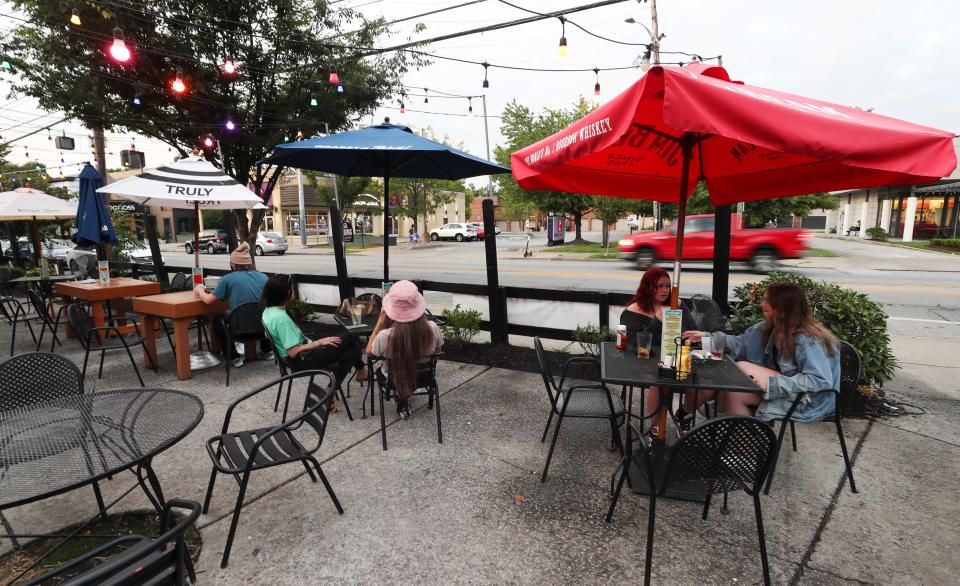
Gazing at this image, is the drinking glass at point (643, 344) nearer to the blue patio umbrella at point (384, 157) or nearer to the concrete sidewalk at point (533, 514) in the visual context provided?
the concrete sidewalk at point (533, 514)

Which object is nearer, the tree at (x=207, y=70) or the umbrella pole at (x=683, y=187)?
the umbrella pole at (x=683, y=187)

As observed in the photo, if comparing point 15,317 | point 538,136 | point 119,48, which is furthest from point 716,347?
point 538,136

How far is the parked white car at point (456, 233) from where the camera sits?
127 feet

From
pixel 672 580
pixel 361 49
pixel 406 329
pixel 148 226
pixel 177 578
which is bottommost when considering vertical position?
pixel 672 580

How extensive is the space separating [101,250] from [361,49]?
6363 millimetres

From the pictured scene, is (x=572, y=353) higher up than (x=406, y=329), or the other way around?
(x=406, y=329)

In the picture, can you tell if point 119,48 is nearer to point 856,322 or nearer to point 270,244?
point 856,322

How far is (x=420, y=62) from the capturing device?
1059 cm

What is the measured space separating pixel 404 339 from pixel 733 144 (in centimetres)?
293

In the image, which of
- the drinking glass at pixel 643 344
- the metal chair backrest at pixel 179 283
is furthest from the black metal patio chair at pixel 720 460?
the metal chair backrest at pixel 179 283

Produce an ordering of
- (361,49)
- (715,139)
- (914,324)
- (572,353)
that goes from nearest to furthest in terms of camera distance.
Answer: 1. (715,139)
2. (572,353)
3. (914,324)
4. (361,49)

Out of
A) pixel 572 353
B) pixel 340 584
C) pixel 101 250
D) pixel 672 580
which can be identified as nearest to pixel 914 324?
pixel 572 353

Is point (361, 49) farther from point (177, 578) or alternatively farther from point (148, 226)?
point (177, 578)

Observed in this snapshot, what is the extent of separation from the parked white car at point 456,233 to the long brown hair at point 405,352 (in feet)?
116
